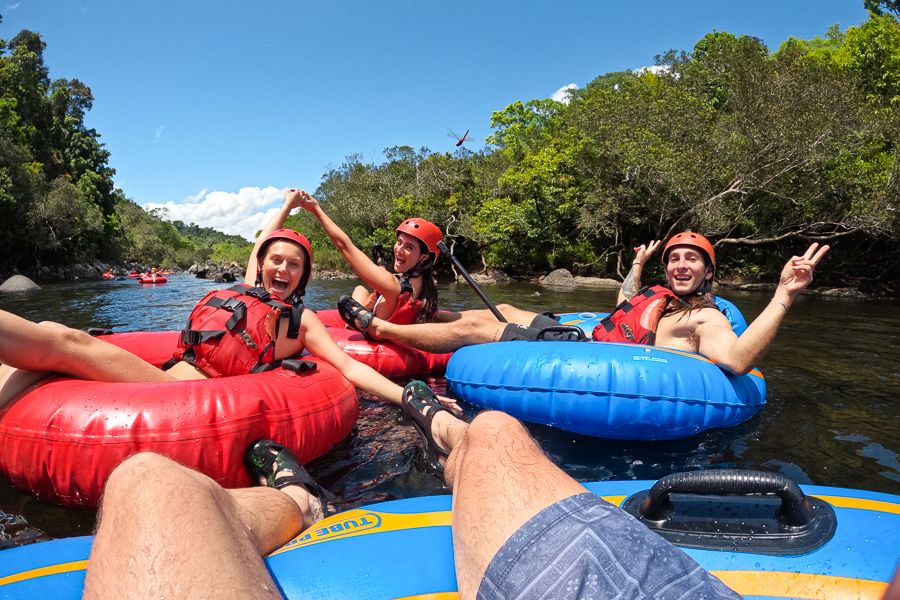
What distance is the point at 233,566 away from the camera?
1.14m

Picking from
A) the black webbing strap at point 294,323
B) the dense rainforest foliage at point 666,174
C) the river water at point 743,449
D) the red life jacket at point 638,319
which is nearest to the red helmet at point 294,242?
the black webbing strap at point 294,323

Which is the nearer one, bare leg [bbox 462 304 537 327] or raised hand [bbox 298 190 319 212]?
raised hand [bbox 298 190 319 212]

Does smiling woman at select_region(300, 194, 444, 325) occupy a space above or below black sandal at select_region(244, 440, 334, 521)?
above

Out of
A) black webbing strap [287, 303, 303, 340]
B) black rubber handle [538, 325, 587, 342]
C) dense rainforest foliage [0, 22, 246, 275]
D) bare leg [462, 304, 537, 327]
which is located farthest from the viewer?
dense rainforest foliage [0, 22, 246, 275]

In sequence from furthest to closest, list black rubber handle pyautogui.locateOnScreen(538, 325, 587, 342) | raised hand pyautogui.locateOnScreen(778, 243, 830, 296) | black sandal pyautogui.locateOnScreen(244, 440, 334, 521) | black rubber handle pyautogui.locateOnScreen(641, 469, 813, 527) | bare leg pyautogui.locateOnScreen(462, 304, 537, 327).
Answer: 1. bare leg pyautogui.locateOnScreen(462, 304, 537, 327)
2. black rubber handle pyautogui.locateOnScreen(538, 325, 587, 342)
3. raised hand pyautogui.locateOnScreen(778, 243, 830, 296)
4. black sandal pyautogui.locateOnScreen(244, 440, 334, 521)
5. black rubber handle pyautogui.locateOnScreen(641, 469, 813, 527)

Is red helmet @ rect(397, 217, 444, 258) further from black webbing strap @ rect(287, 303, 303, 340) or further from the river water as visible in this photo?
black webbing strap @ rect(287, 303, 303, 340)

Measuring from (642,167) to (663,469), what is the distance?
17.0 m

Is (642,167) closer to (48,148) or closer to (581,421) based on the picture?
(581,421)

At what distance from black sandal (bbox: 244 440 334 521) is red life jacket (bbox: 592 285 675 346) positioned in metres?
2.55

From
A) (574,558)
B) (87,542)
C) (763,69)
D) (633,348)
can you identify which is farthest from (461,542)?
(763,69)

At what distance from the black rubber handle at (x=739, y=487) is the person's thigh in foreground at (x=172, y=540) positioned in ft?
3.46

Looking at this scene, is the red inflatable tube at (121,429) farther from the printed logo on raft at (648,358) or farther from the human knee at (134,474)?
the printed logo on raft at (648,358)

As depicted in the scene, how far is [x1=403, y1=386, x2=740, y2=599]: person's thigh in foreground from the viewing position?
108cm

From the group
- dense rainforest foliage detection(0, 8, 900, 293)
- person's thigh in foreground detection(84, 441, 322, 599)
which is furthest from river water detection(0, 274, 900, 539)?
dense rainforest foliage detection(0, 8, 900, 293)
